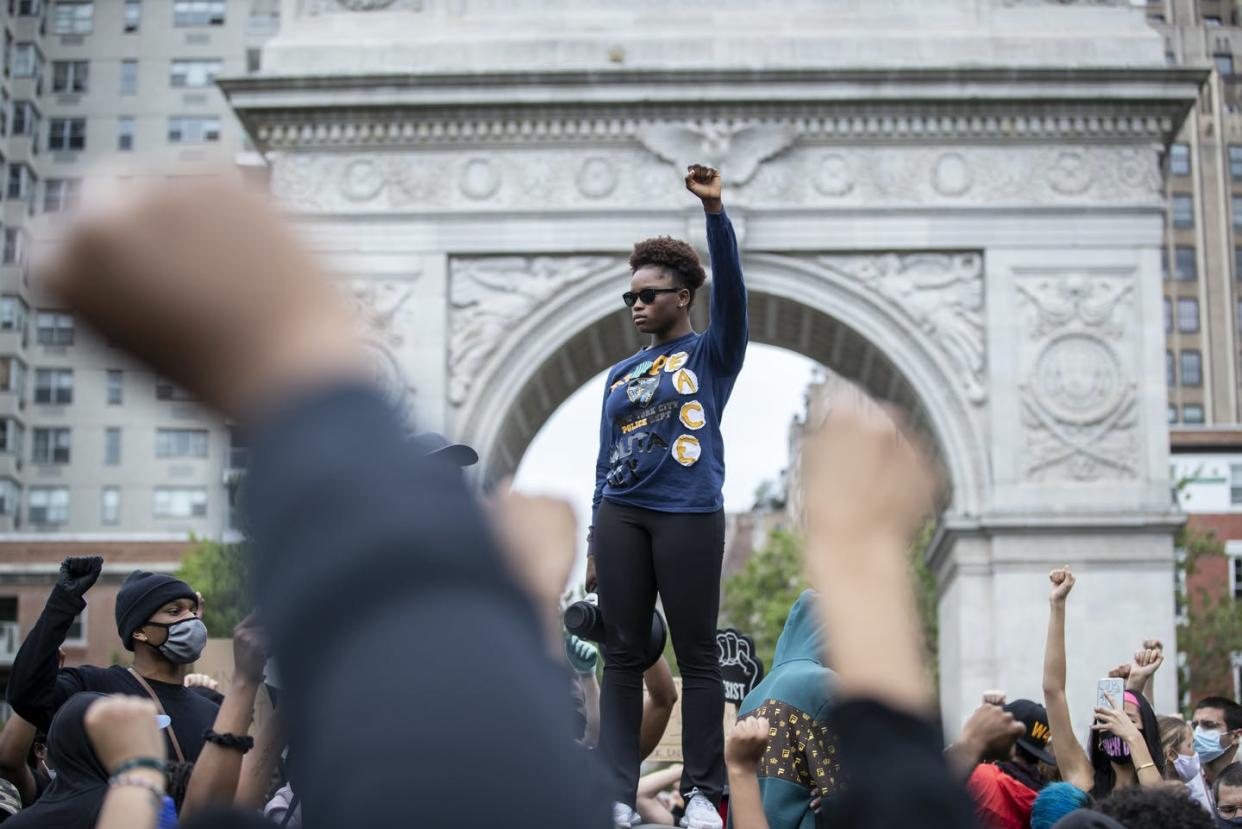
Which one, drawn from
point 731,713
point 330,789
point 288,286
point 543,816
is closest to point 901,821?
point 543,816

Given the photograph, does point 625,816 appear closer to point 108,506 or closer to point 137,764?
point 137,764

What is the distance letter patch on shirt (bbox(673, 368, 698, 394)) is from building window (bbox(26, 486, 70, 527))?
54.6 meters

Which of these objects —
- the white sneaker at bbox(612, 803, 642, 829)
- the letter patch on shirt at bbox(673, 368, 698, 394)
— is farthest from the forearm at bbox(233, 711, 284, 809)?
the letter patch on shirt at bbox(673, 368, 698, 394)

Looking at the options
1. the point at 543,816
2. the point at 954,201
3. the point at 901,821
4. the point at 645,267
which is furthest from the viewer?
the point at 954,201

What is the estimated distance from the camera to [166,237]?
1473 millimetres

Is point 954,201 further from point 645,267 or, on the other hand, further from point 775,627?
point 775,627

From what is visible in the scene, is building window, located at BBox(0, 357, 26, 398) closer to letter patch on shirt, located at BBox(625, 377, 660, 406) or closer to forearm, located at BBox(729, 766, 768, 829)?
letter patch on shirt, located at BBox(625, 377, 660, 406)

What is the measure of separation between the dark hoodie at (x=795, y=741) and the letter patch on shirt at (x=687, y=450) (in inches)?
36.2

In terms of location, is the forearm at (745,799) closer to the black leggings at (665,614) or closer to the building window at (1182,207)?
the black leggings at (665,614)

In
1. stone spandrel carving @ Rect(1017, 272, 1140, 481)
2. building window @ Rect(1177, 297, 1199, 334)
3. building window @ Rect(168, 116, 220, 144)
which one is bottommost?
stone spandrel carving @ Rect(1017, 272, 1140, 481)

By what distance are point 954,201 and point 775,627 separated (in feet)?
84.1

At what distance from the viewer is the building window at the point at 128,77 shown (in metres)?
60.4

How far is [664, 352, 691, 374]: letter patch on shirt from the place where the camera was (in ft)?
17.5

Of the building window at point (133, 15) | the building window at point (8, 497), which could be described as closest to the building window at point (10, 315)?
the building window at point (8, 497)
